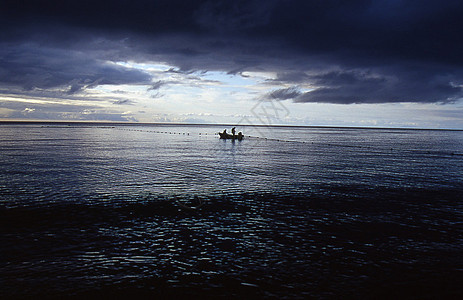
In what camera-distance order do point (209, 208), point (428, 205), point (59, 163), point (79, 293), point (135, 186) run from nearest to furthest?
point (79, 293)
point (209, 208)
point (428, 205)
point (135, 186)
point (59, 163)

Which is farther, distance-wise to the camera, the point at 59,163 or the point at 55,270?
the point at 59,163

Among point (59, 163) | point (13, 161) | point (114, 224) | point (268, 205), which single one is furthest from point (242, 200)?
point (13, 161)

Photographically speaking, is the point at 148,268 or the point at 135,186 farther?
the point at 135,186

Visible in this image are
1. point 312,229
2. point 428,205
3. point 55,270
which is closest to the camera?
point 55,270

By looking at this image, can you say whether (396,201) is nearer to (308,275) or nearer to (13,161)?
(308,275)

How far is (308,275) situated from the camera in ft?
47.5

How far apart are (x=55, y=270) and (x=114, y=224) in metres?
6.46

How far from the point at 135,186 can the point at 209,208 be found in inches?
427

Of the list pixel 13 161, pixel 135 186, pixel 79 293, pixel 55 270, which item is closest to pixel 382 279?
pixel 79 293

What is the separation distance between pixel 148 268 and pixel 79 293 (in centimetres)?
296

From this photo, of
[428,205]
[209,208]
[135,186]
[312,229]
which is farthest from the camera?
[135,186]

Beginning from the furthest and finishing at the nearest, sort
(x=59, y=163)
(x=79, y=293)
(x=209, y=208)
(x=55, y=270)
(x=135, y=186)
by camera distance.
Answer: (x=59, y=163) → (x=135, y=186) → (x=209, y=208) → (x=55, y=270) → (x=79, y=293)

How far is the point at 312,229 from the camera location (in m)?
20.5

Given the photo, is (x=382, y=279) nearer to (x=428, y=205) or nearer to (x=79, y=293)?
(x=79, y=293)
